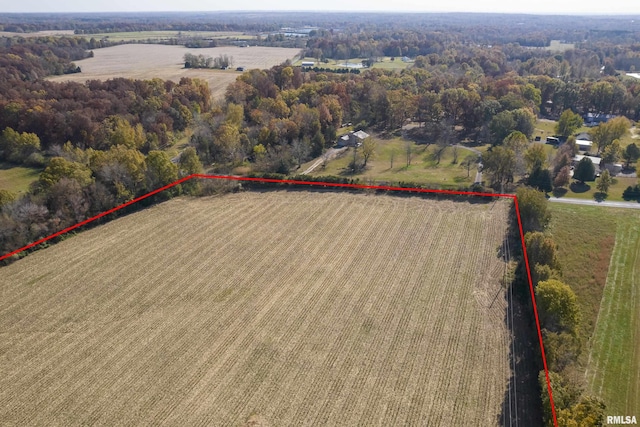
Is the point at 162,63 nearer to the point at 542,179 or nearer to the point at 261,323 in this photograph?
the point at 542,179

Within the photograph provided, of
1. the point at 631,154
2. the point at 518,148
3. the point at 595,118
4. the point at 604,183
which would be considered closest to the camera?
the point at 604,183

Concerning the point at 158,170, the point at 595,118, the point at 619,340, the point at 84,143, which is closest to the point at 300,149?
the point at 158,170

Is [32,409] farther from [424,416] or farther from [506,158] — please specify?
[506,158]

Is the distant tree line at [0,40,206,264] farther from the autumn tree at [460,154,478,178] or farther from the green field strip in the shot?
the green field strip

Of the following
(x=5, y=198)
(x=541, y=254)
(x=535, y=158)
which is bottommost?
(x=541, y=254)

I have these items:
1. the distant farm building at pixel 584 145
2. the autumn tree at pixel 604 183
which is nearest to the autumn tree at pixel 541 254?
the autumn tree at pixel 604 183

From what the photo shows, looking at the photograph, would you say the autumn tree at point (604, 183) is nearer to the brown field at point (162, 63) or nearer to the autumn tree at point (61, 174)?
the autumn tree at point (61, 174)

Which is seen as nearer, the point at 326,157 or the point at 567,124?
the point at 326,157

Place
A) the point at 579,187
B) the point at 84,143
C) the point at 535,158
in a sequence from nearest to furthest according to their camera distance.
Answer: the point at 579,187, the point at 535,158, the point at 84,143

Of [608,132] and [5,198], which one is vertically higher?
[608,132]
